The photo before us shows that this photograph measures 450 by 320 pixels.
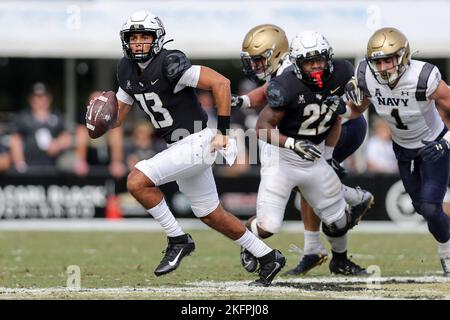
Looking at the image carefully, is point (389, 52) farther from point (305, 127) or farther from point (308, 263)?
point (308, 263)

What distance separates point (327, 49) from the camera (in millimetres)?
7129

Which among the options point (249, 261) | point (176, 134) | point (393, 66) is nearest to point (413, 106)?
point (393, 66)

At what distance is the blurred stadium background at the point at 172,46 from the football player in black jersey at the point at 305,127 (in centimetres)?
548

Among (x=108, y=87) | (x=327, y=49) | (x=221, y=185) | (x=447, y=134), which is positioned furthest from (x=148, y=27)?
(x=108, y=87)

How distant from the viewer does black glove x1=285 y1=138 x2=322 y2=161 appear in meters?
7.06

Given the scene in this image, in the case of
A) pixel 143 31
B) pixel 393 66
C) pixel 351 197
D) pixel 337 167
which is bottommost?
pixel 351 197

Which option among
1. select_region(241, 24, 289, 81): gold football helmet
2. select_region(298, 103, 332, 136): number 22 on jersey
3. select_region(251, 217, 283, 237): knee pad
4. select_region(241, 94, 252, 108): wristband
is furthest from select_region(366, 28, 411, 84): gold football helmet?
select_region(251, 217, 283, 237): knee pad

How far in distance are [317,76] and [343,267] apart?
1.68m

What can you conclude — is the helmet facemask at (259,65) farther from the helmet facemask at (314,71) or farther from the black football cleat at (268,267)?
the black football cleat at (268,267)

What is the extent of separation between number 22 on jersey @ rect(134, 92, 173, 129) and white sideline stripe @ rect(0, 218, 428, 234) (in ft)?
18.6

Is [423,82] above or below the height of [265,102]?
above

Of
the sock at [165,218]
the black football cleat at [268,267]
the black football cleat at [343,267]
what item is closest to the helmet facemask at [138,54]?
the sock at [165,218]

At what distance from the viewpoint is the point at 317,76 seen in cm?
711

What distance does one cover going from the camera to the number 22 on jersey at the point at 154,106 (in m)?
6.84
